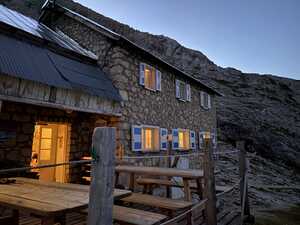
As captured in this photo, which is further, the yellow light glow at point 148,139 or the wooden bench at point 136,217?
the yellow light glow at point 148,139

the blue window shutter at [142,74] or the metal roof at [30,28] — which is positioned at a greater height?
the metal roof at [30,28]

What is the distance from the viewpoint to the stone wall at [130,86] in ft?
26.8

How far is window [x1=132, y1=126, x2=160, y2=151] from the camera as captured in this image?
8320 millimetres

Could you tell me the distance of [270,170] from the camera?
17.5m

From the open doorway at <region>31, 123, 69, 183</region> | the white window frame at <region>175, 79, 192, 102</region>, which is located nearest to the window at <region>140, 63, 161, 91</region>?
the white window frame at <region>175, 79, 192, 102</region>

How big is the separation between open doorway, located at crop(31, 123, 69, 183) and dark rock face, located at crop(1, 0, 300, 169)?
1638 cm

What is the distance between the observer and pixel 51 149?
26.6ft

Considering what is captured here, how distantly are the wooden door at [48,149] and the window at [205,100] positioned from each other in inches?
361

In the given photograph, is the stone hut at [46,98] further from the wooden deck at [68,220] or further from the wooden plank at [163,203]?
the wooden plank at [163,203]

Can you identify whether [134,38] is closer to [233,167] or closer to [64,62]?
[233,167]

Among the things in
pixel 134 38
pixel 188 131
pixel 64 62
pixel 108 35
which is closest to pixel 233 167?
pixel 188 131

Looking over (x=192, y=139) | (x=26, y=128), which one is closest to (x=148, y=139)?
(x=192, y=139)

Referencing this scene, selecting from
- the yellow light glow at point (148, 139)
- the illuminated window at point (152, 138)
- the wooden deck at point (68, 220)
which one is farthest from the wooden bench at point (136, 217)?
the yellow light glow at point (148, 139)

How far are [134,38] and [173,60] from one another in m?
7.84
